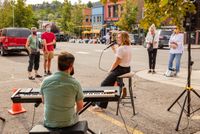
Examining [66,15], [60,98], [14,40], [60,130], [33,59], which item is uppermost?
[66,15]

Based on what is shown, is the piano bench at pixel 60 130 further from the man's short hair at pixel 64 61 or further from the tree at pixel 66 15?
the tree at pixel 66 15

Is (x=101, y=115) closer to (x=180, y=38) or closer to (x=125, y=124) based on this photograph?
(x=125, y=124)

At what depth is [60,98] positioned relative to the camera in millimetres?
3979

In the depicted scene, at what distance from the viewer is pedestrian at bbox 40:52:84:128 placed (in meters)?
3.98

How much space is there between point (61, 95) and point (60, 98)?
40mm

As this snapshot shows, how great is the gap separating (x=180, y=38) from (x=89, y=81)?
3.68m

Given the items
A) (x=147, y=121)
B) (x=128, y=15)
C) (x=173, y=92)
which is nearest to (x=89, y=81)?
(x=173, y=92)

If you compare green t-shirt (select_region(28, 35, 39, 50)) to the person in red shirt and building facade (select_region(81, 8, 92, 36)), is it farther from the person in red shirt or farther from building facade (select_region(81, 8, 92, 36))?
building facade (select_region(81, 8, 92, 36))

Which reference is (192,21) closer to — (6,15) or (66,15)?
(6,15)

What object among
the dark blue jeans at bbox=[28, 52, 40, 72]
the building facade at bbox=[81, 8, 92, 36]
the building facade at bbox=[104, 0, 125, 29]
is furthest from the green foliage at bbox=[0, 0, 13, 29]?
the dark blue jeans at bbox=[28, 52, 40, 72]

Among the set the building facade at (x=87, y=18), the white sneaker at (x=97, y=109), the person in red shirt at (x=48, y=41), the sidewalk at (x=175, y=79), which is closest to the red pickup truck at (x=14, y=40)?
the person in red shirt at (x=48, y=41)

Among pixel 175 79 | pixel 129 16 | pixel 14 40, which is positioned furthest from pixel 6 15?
pixel 175 79

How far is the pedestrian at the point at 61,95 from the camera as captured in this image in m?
3.98

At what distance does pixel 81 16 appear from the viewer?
75.6 metres
